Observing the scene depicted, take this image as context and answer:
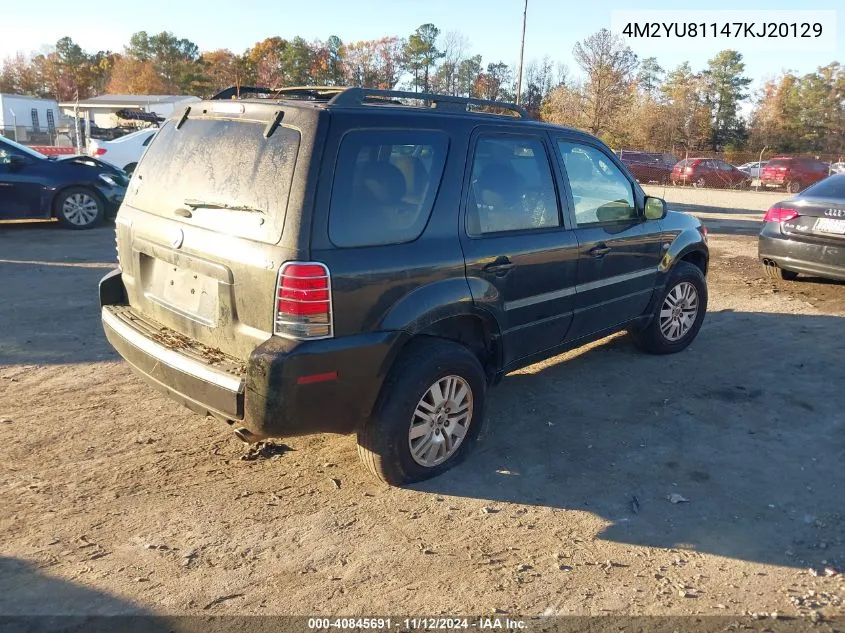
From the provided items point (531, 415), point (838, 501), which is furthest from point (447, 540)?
point (838, 501)

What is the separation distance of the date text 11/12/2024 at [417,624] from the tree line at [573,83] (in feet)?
131

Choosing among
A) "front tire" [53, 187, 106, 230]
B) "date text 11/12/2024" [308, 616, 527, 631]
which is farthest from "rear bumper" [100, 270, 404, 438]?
"front tire" [53, 187, 106, 230]

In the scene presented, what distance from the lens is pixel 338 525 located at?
3432 mm

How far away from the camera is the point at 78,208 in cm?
1180

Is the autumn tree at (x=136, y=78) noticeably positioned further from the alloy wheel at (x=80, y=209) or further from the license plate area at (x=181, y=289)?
the license plate area at (x=181, y=289)

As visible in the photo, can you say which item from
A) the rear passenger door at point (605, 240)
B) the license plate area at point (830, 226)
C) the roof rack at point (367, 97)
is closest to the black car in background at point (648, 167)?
the license plate area at point (830, 226)

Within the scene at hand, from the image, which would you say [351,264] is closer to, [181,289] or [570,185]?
[181,289]

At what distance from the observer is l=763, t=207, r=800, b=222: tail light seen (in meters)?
8.23

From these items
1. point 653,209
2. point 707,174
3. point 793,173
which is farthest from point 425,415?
point 793,173

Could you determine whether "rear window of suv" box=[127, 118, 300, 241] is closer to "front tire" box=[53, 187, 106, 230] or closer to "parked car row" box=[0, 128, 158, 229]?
"parked car row" box=[0, 128, 158, 229]

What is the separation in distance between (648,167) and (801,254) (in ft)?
80.6

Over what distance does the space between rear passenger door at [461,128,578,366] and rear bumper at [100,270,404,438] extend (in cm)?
81

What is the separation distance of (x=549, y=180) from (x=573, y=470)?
71.1 inches

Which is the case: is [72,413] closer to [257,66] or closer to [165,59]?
[257,66]
